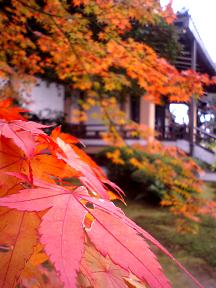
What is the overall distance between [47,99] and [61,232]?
1024 cm

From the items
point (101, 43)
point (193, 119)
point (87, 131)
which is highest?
point (101, 43)

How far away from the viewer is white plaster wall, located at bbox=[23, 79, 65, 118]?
9720 mm

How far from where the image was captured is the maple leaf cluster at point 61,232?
394mm

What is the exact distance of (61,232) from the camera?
40cm

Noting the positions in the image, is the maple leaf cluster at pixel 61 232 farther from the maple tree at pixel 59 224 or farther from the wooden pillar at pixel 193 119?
the wooden pillar at pixel 193 119

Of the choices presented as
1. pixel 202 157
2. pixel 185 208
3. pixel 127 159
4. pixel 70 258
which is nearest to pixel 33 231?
pixel 70 258

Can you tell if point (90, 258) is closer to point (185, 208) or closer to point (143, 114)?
point (185, 208)

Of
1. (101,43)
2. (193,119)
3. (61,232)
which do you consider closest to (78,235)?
(61,232)

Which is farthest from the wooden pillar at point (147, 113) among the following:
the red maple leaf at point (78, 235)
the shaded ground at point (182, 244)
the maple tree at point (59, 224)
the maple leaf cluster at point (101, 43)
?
the red maple leaf at point (78, 235)

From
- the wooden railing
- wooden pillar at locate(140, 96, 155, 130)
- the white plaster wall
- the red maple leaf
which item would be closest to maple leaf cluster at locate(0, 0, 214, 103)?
the red maple leaf

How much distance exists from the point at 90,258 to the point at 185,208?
3.09 meters

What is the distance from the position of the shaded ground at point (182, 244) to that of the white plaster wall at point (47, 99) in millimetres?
4266

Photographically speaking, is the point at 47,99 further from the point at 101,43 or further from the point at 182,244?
the point at 101,43

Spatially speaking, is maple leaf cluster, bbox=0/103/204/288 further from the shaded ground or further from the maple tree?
the shaded ground
